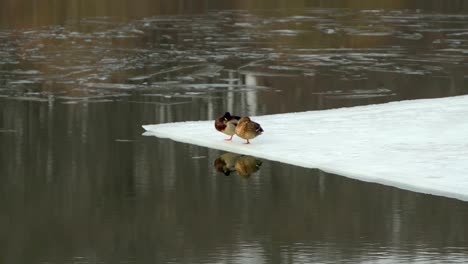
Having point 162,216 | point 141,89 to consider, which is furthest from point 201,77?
point 162,216

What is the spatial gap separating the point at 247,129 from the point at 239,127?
0.10 m

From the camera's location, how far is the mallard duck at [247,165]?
11.5m

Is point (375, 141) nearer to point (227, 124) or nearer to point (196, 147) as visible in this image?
point (227, 124)

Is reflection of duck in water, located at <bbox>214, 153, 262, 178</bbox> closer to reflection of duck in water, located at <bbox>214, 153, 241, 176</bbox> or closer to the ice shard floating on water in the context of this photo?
reflection of duck in water, located at <bbox>214, 153, 241, 176</bbox>

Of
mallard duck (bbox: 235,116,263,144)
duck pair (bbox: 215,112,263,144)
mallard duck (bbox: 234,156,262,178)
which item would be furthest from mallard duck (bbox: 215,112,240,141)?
mallard duck (bbox: 234,156,262,178)

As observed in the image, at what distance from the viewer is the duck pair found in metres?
12.5

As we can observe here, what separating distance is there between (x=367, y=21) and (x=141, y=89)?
1257cm

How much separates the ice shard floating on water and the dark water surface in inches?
9.5

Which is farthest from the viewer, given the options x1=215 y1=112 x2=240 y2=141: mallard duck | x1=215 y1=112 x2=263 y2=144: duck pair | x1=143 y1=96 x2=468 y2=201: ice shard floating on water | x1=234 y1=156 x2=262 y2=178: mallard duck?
x1=215 y1=112 x2=240 y2=141: mallard duck

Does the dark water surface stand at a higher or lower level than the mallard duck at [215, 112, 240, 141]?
lower

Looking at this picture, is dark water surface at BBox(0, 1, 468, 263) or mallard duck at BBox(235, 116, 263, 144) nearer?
dark water surface at BBox(0, 1, 468, 263)

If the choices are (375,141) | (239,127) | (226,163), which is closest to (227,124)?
(239,127)

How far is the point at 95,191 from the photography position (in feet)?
35.0

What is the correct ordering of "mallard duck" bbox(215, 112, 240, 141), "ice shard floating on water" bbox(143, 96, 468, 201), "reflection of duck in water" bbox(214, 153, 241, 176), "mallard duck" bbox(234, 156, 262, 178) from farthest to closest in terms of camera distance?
"mallard duck" bbox(215, 112, 240, 141)
"reflection of duck in water" bbox(214, 153, 241, 176)
"mallard duck" bbox(234, 156, 262, 178)
"ice shard floating on water" bbox(143, 96, 468, 201)
